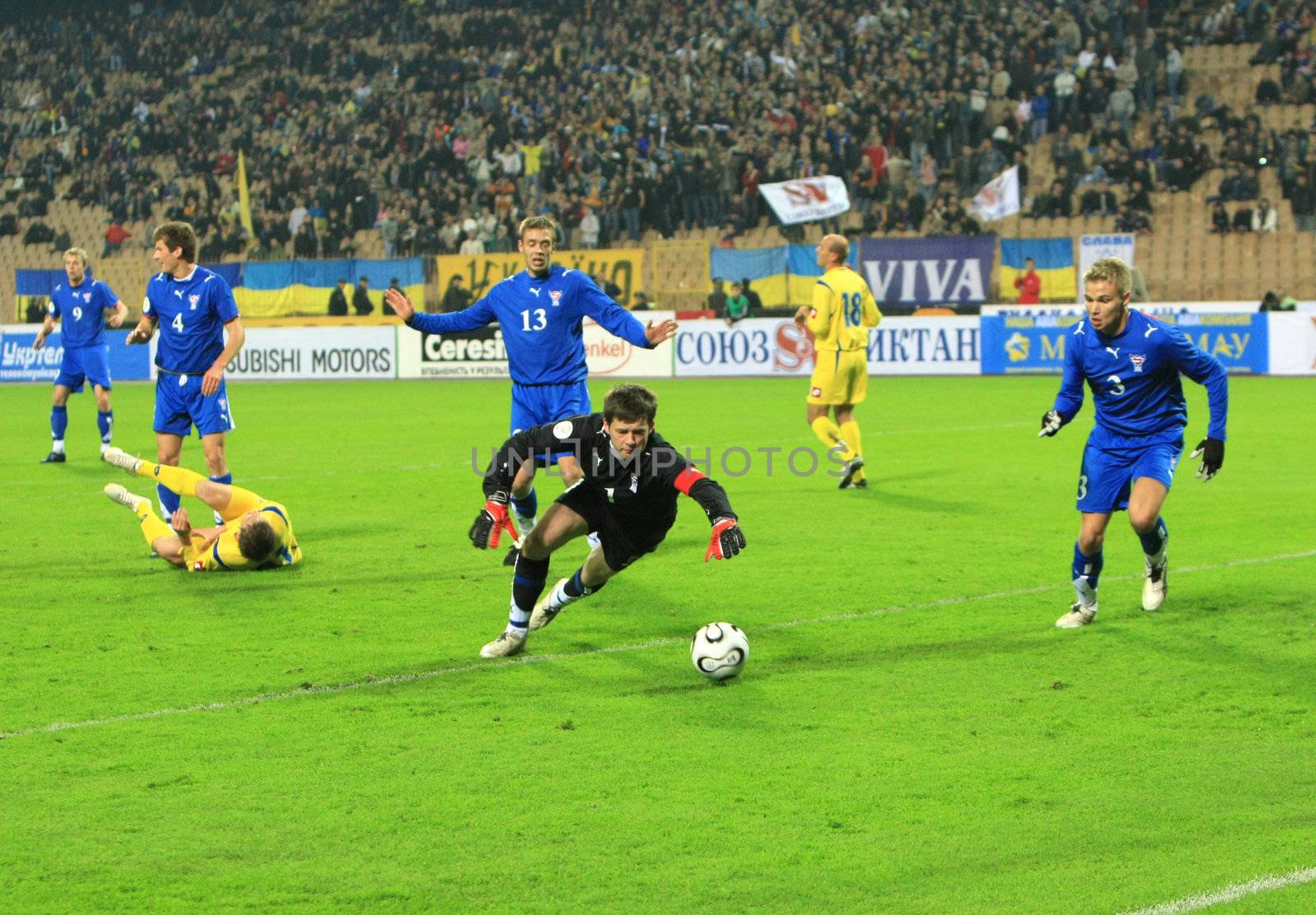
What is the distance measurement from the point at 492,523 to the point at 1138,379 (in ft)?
11.9

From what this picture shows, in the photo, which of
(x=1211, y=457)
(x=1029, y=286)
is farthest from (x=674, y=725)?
(x=1029, y=286)

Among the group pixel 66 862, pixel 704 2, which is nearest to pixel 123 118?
pixel 704 2

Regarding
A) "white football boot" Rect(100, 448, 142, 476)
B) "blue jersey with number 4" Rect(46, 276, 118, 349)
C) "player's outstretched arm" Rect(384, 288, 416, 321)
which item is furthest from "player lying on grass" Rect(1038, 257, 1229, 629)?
"blue jersey with number 4" Rect(46, 276, 118, 349)

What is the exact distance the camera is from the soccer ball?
7066mm

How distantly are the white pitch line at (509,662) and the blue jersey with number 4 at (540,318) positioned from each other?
2577 millimetres

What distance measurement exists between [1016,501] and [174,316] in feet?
23.4

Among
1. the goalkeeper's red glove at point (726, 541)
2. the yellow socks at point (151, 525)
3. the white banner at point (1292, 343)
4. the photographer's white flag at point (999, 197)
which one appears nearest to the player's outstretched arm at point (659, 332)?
the goalkeeper's red glove at point (726, 541)

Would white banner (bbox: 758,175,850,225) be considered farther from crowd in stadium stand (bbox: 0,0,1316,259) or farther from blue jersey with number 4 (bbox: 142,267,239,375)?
blue jersey with number 4 (bbox: 142,267,239,375)

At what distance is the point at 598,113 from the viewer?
41.6 metres

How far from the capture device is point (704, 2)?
142ft

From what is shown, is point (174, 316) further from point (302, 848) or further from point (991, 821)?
point (991, 821)

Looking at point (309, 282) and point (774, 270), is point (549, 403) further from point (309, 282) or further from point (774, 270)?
point (309, 282)

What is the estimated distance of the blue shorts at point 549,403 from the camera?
10.1 m

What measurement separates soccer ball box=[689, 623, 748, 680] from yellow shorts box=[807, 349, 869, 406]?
7.94 meters
